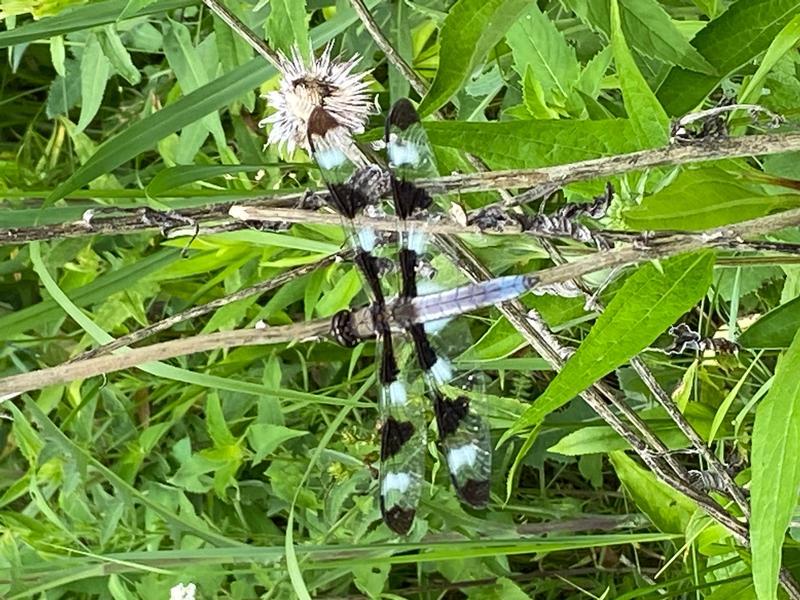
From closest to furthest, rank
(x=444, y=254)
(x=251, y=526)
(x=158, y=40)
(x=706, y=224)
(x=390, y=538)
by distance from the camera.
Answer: (x=706, y=224), (x=444, y=254), (x=390, y=538), (x=158, y=40), (x=251, y=526)

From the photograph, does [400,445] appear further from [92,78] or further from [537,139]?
[92,78]

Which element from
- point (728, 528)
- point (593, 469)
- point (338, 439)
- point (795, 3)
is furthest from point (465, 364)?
point (338, 439)

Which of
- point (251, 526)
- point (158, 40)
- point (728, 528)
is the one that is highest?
point (158, 40)

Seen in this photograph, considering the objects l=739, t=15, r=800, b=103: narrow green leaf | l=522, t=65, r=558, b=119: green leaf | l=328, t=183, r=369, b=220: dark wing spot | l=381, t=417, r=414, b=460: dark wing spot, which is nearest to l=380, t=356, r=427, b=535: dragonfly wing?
l=381, t=417, r=414, b=460: dark wing spot

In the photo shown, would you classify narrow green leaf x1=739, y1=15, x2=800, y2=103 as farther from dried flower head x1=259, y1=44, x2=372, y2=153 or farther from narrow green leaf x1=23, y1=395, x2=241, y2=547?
narrow green leaf x1=23, y1=395, x2=241, y2=547

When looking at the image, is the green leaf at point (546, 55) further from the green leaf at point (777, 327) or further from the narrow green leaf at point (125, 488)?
the narrow green leaf at point (125, 488)

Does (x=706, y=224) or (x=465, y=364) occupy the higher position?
(x=706, y=224)

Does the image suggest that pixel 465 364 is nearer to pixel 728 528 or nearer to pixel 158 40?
pixel 728 528
